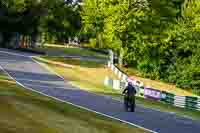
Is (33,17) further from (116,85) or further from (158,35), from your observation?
(116,85)

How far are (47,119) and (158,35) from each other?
55.1 meters

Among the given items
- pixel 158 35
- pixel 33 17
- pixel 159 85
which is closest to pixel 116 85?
pixel 159 85

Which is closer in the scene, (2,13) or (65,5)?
(2,13)

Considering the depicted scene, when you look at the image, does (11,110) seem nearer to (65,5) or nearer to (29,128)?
(29,128)

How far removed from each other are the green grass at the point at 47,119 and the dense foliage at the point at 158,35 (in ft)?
148

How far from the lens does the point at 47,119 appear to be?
2295 centimetres

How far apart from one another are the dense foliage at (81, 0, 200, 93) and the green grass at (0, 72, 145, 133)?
4516 cm

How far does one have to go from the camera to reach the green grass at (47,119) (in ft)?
66.5

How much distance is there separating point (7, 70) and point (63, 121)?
3418 cm

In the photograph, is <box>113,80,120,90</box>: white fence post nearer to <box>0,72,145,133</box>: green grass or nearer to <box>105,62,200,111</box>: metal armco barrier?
<box>105,62,200,111</box>: metal armco barrier

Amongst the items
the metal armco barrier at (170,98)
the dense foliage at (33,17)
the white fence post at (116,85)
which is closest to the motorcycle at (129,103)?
the metal armco barrier at (170,98)

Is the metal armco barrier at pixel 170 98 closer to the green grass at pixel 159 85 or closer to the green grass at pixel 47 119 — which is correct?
the green grass at pixel 159 85

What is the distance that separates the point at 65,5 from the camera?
113 meters

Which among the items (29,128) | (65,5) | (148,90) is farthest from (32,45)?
(29,128)
